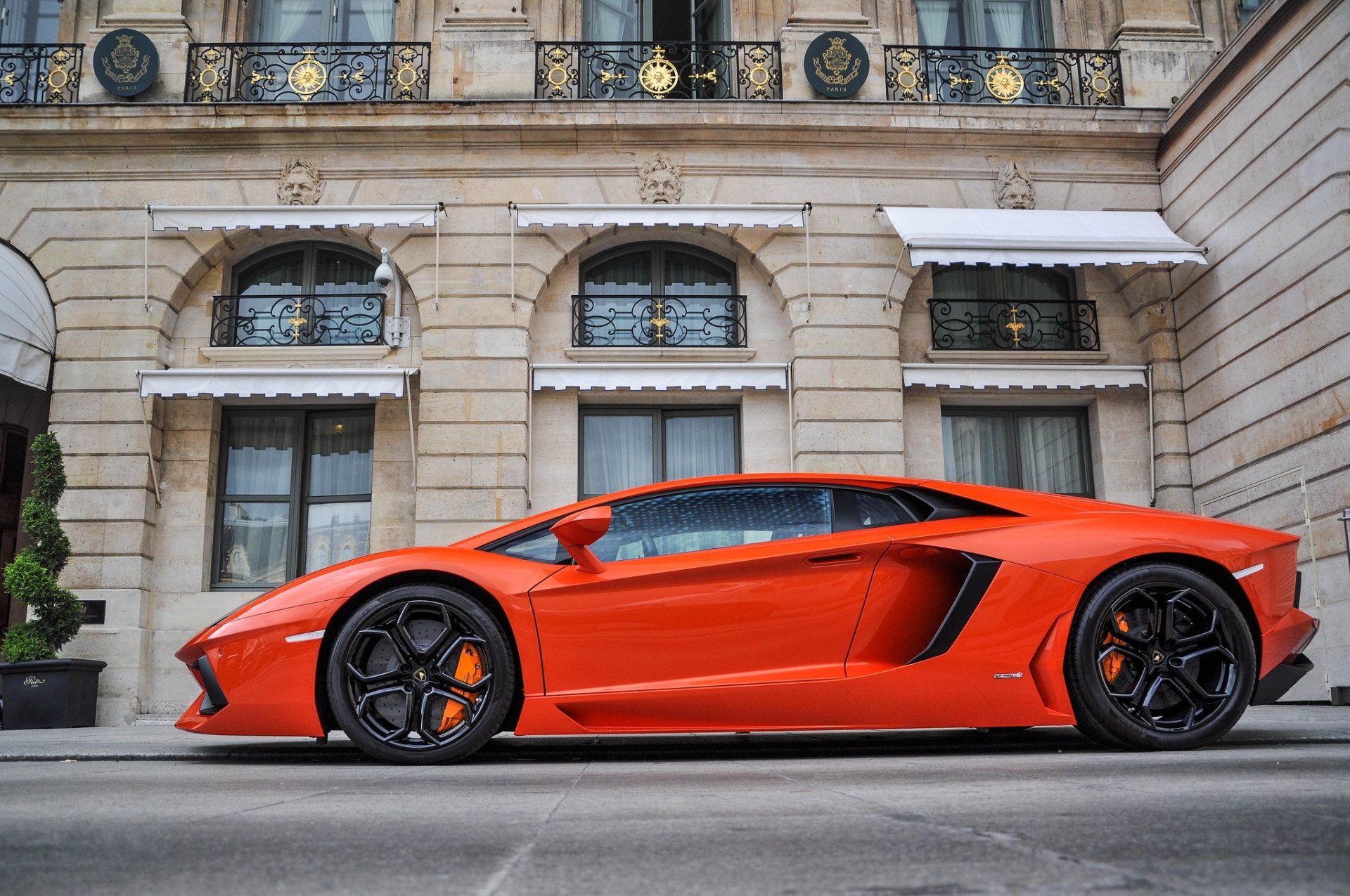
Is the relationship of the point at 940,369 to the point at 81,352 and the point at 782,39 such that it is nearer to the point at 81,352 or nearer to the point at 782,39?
the point at 782,39

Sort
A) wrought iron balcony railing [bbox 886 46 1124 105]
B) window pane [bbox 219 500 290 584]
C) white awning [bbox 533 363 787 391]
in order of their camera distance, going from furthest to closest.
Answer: wrought iron balcony railing [bbox 886 46 1124 105], window pane [bbox 219 500 290 584], white awning [bbox 533 363 787 391]

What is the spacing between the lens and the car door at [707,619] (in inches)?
161

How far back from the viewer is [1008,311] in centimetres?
1253

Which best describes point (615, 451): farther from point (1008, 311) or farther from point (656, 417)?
point (1008, 311)

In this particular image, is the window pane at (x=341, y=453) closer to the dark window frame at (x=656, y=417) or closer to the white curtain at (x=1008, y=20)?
the dark window frame at (x=656, y=417)

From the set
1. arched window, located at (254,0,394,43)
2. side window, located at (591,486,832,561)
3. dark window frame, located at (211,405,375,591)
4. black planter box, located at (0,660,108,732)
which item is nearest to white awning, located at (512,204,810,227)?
dark window frame, located at (211,405,375,591)

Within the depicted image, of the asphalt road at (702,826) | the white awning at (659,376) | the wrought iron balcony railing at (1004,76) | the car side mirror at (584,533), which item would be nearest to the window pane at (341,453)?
the white awning at (659,376)

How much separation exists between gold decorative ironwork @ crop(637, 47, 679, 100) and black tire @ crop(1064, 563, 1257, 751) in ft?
31.5

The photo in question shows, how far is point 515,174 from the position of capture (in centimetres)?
1209

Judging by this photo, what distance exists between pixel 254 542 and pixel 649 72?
6967 millimetres

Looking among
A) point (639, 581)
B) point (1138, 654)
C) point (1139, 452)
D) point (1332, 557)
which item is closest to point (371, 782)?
point (639, 581)

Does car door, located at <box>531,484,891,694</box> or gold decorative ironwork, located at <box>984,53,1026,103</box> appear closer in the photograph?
car door, located at <box>531,484,891,694</box>

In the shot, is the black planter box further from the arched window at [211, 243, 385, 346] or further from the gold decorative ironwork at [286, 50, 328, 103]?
the gold decorative ironwork at [286, 50, 328, 103]

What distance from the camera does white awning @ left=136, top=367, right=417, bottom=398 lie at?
11070 millimetres
